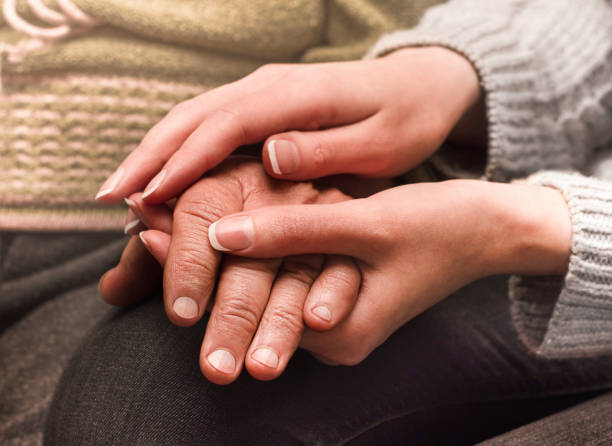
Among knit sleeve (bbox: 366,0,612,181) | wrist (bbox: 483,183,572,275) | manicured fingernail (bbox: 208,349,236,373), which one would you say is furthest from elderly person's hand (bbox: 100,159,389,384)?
knit sleeve (bbox: 366,0,612,181)

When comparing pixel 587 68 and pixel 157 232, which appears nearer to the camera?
pixel 157 232

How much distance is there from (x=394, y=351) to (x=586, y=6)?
1.59 ft

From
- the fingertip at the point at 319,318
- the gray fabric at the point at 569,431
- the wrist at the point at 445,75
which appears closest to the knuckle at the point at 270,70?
the wrist at the point at 445,75

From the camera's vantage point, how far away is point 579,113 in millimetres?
525

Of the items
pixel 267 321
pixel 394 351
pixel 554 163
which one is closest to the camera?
pixel 267 321

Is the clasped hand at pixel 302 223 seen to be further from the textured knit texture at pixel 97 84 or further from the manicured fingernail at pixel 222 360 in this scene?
the textured knit texture at pixel 97 84

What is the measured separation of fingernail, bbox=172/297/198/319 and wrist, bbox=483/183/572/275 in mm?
229

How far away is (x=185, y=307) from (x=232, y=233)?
5 cm

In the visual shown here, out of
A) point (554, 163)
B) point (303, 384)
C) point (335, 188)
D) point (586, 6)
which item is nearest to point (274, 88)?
point (335, 188)

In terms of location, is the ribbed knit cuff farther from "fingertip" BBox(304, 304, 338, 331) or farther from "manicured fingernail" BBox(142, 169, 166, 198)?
"manicured fingernail" BBox(142, 169, 166, 198)

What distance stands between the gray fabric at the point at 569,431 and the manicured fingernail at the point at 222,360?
0.69ft

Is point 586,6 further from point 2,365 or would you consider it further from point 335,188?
point 2,365

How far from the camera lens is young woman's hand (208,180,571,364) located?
0.30m

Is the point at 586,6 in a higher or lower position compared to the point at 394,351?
higher
